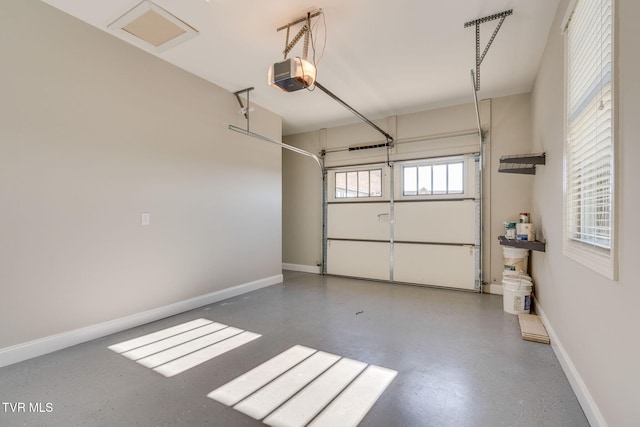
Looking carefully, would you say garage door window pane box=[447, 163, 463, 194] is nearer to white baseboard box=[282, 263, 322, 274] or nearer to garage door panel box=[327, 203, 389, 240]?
garage door panel box=[327, 203, 389, 240]

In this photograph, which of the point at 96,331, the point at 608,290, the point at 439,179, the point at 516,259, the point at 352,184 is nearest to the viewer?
the point at 608,290

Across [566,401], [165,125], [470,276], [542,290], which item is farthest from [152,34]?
[470,276]

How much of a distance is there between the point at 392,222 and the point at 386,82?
2415 millimetres

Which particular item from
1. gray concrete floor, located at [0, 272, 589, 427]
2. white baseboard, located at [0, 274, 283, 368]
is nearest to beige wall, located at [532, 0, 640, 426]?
gray concrete floor, located at [0, 272, 589, 427]

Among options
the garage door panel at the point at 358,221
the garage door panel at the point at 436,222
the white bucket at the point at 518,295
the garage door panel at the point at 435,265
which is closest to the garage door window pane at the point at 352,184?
the garage door panel at the point at 358,221

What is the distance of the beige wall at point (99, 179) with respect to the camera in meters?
2.34

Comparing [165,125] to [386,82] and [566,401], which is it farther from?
[566,401]

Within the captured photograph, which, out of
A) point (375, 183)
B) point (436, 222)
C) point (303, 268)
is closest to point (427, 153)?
point (375, 183)

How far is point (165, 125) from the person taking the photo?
3.41 meters

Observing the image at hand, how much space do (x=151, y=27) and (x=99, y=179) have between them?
158cm

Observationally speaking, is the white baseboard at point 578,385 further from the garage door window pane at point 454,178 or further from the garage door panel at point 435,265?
the garage door window pane at point 454,178

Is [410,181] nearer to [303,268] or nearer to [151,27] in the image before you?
[303,268]

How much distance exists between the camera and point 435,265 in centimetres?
487

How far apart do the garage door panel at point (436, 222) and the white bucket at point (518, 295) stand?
3.87ft
